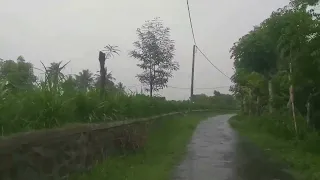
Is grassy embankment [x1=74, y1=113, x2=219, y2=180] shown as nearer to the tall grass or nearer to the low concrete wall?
the low concrete wall

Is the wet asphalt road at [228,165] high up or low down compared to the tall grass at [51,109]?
down

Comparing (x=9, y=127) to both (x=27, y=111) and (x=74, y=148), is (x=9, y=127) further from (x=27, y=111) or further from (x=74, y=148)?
(x=74, y=148)

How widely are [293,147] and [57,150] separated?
34.0 ft

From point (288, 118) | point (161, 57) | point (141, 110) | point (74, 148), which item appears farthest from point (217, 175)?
point (161, 57)

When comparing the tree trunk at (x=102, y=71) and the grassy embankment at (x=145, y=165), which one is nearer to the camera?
the grassy embankment at (x=145, y=165)

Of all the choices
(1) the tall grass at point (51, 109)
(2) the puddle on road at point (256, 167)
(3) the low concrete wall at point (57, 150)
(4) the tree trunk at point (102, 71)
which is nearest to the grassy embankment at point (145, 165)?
(3) the low concrete wall at point (57, 150)

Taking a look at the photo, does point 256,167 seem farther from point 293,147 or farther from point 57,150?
point 57,150

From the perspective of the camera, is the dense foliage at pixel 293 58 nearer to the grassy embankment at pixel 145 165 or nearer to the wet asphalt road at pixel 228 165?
the wet asphalt road at pixel 228 165

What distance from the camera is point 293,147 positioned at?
15.0 meters

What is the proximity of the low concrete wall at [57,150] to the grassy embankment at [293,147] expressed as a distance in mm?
4755

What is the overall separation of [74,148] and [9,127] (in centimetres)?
212

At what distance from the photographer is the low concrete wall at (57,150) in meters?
5.69

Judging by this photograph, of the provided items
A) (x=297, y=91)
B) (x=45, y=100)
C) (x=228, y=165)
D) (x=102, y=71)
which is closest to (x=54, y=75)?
(x=45, y=100)

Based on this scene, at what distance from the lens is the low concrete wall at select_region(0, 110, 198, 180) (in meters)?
5.69
